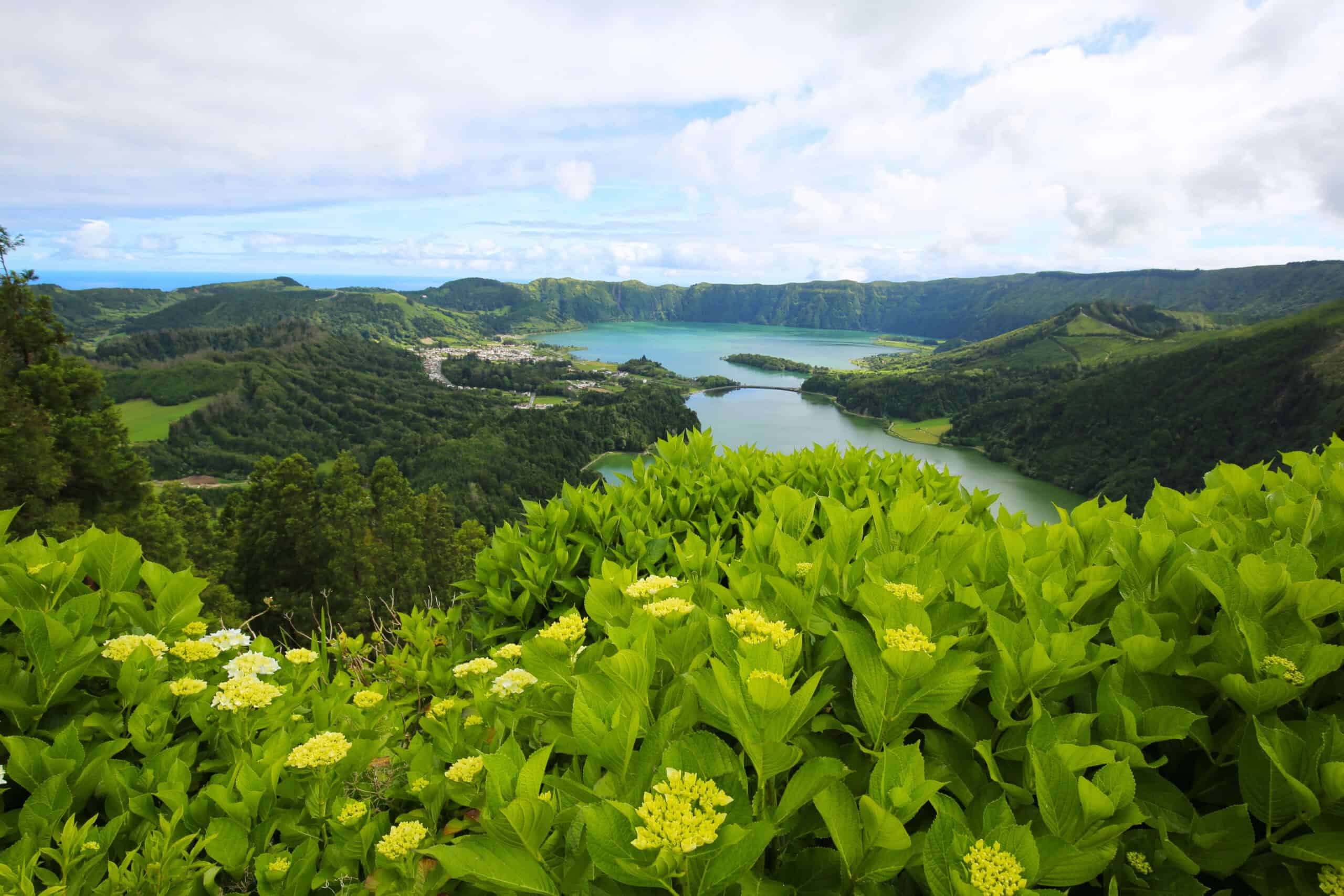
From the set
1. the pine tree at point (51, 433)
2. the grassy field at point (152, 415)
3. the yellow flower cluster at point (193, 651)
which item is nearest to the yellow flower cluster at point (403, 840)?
the yellow flower cluster at point (193, 651)

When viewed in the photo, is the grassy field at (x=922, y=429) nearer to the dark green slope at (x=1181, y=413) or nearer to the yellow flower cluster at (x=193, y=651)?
the dark green slope at (x=1181, y=413)

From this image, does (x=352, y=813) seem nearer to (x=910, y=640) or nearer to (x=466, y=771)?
(x=466, y=771)

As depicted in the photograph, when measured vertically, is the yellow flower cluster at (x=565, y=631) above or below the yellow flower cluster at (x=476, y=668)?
above

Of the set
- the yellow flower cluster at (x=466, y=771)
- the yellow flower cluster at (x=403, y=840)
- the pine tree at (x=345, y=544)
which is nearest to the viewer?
the yellow flower cluster at (x=403, y=840)

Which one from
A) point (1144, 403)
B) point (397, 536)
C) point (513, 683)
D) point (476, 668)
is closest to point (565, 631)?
point (513, 683)

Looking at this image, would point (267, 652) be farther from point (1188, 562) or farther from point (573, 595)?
point (1188, 562)

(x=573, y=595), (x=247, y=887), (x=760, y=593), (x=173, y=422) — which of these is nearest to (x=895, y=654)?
(x=760, y=593)

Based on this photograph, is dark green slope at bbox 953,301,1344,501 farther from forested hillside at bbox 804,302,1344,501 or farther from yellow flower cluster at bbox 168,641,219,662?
yellow flower cluster at bbox 168,641,219,662
